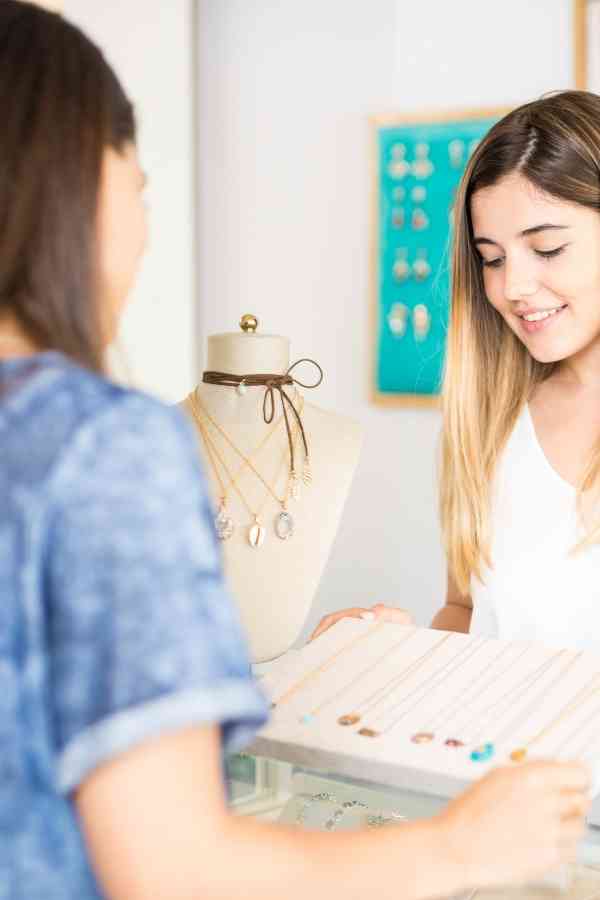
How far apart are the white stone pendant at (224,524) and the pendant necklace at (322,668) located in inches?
20.3

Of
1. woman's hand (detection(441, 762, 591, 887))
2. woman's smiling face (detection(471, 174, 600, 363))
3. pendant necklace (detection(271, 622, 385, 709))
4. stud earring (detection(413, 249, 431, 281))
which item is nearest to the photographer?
woman's hand (detection(441, 762, 591, 887))

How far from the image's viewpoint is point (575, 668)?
1066 millimetres

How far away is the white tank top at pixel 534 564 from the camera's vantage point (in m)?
1.50

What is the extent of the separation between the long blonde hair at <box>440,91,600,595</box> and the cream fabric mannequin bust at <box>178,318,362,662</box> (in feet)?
0.58

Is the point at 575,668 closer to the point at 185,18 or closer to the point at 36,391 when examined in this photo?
the point at 36,391

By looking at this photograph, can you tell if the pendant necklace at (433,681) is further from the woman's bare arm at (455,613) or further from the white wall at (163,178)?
the white wall at (163,178)

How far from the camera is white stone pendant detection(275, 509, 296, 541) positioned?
1.70m

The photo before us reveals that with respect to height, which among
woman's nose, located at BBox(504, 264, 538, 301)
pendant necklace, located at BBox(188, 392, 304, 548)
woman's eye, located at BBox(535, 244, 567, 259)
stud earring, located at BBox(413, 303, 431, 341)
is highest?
stud earring, located at BBox(413, 303, 431, 341)

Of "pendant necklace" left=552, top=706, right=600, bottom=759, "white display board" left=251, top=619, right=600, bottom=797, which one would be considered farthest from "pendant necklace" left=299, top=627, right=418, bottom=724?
"pendant necklace" left=552, top=706, right=600, bottom=759

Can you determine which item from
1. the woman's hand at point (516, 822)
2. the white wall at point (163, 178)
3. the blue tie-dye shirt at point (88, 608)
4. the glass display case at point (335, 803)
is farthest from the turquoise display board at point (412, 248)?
the blue tie-dye shirt at point (88, 608)

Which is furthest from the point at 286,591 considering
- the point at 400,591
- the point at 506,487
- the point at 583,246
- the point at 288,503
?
the point at 400,591

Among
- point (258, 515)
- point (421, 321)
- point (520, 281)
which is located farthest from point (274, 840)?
point (421, 321)

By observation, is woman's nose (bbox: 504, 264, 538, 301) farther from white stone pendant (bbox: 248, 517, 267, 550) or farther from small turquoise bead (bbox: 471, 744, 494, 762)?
small turquoise bead (bbox: 471, 744, 494, 762)

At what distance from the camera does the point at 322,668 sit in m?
1.07
